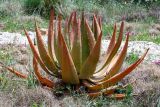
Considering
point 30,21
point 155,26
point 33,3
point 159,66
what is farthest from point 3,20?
point 159,66

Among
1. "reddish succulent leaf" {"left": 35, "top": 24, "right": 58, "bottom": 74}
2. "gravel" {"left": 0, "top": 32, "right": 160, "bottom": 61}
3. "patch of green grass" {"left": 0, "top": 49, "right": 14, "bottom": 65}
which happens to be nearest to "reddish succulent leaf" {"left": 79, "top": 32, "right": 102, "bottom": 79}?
"reddish succulent leaf" {"left": 35, "top": 24, "right": 58, "bottom": 74}

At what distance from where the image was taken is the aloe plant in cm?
434

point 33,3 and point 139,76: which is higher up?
point 139,76

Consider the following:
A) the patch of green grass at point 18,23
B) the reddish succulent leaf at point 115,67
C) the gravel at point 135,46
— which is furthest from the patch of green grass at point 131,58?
the patch of green grass at point 18,23

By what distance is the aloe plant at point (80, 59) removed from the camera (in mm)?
4336

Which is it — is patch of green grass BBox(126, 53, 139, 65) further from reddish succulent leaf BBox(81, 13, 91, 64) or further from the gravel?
reddish succulent leaf BBox(81, 13, 91, 64)

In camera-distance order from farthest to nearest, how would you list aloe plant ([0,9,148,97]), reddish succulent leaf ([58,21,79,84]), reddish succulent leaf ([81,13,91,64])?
reddish succulent leaf ([81,13,91,64]), aloe plant ([0,9,148,97]), reddish succulent leaf ([58,21,79,84])

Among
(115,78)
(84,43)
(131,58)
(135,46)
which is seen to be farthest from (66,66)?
(135,46)

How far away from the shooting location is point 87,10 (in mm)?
13602

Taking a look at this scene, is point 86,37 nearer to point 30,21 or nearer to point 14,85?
point 14,85

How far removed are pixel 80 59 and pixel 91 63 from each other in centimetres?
13

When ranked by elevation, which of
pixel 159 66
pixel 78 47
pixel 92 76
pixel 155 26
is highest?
pixel 78 47

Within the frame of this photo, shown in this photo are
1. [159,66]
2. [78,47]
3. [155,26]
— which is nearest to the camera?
[78,47]

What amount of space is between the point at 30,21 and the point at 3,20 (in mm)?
720
